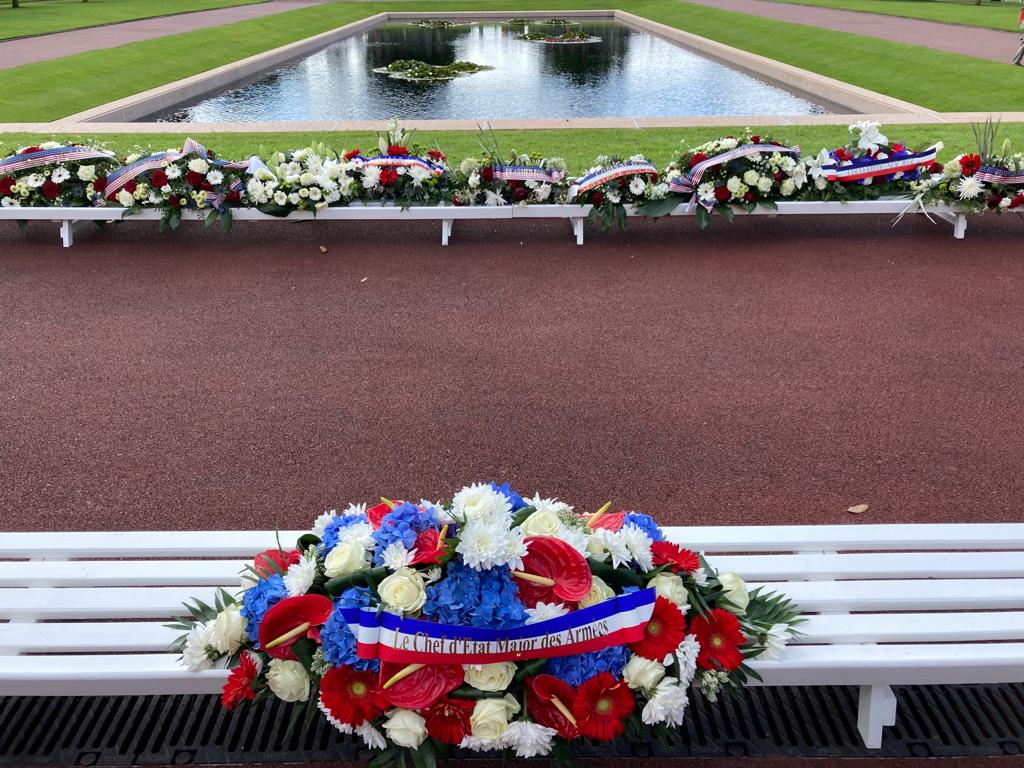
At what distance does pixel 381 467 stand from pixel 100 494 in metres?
1.14

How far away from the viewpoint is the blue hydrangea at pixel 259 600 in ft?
7.31


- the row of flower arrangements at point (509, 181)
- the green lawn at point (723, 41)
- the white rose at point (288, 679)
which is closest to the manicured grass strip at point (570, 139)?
the row of flower arrangements at point (509, 181)

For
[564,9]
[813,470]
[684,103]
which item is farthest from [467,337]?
[564,9]

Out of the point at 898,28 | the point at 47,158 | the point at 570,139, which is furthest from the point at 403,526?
the point at 898,28

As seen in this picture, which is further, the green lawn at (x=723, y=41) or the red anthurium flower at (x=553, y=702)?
the green lawn at (x=723, y=41)

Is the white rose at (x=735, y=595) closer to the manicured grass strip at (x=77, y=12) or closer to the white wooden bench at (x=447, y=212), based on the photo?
the white wooden bench at (x=447, y=212)

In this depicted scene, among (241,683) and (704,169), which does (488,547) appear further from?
(704,169)

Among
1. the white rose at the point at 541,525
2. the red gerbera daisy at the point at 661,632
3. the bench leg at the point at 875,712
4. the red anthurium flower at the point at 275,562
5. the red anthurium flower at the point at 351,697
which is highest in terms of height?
the white rose at the point at 541,525

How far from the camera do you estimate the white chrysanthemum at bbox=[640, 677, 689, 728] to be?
2.12 m

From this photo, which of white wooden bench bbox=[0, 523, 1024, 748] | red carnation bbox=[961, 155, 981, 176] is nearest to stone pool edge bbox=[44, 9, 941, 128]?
red carnation bbox=[961, 155, 981, 176]

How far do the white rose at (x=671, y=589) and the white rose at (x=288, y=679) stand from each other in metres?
0.83

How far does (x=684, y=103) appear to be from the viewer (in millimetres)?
15453

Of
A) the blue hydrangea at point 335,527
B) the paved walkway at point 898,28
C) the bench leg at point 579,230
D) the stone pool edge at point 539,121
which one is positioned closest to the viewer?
the blue hydrangea at point 335,527

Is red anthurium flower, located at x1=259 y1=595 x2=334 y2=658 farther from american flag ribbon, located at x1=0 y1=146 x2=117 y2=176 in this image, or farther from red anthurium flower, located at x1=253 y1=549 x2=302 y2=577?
american flag ribbon, located at x1=0 y1=146 x2=117 y2=176
